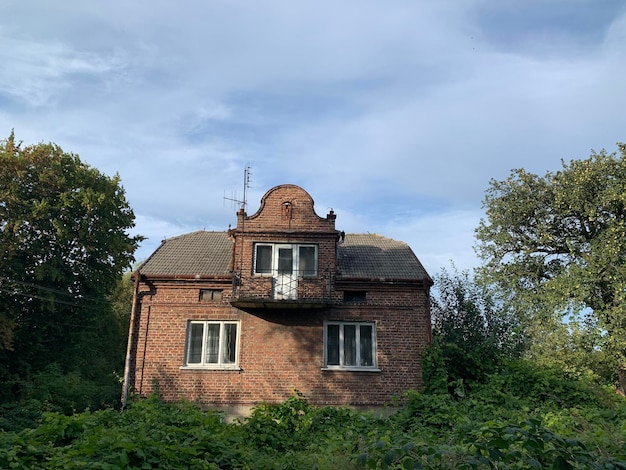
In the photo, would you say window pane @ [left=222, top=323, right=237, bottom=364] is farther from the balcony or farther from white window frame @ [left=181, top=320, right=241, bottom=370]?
the balcony

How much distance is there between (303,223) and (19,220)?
49.8ft

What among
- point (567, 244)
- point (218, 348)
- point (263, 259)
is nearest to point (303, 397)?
point (218, 348)

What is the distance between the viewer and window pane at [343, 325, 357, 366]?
56.5ft

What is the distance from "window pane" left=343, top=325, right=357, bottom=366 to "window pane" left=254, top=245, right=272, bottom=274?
10.8 feet

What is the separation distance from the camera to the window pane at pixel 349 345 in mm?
17219

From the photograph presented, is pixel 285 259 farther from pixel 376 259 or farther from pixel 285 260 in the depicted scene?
pixel 376 259

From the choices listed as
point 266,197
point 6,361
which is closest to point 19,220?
point 6,361

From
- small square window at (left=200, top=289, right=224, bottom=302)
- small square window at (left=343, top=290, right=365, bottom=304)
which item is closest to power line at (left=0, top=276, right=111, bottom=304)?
small square window at (left=200, top=289, right=224, bottom=302)

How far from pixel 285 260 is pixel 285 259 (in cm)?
3

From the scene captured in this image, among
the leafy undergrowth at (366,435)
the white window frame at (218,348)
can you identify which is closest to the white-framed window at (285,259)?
the white window frame at (218,348)

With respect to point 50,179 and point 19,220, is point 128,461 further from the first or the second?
point 50,179

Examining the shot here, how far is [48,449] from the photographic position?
331 inches

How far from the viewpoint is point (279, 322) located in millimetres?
17453

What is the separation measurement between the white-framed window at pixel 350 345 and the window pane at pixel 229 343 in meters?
3.04
